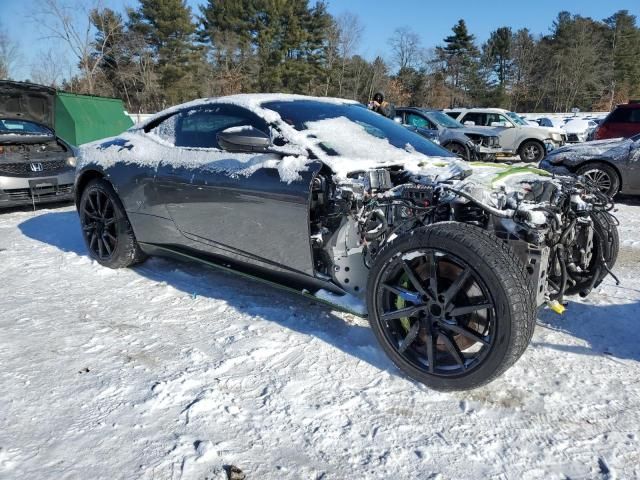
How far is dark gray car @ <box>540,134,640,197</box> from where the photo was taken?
24.0 feet

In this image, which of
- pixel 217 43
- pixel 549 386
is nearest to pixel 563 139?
pixel 549 386

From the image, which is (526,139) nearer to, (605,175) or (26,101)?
(605,175)

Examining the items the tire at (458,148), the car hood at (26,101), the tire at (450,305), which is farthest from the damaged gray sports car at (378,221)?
the tire at (458,148)

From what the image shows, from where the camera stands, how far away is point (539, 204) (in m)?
2.54

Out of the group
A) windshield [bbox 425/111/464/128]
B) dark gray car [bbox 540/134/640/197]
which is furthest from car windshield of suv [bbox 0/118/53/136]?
windshield [bbox 425/111/464/128]

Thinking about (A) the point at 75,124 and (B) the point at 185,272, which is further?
(A) the point at 75,124

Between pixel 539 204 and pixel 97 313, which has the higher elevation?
pixel 539 204

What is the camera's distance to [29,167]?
268 inches

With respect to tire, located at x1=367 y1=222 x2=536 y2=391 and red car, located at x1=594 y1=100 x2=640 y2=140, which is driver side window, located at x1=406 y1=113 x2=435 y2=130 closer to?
red car, located at x1=594 y1=100 x2=640 y2=140

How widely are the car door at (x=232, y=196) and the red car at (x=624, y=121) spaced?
10.4 m

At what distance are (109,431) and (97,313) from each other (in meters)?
1.50

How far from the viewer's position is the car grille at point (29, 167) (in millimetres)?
6559

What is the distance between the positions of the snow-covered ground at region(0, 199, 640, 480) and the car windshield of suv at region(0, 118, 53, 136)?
14.2 ft

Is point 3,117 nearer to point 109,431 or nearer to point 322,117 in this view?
point 322,117
